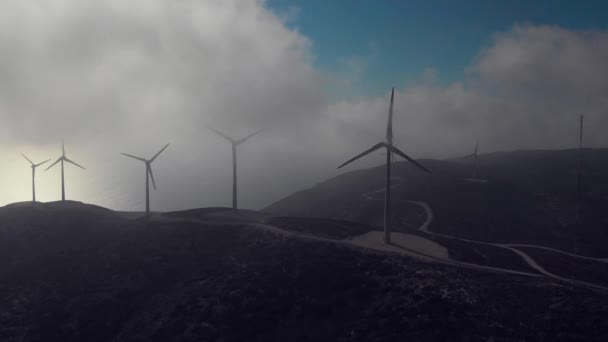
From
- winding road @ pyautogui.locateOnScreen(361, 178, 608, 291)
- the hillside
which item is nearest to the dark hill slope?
winding road @ pyautogui.locateOnScreen(361, 178, 608, 291)

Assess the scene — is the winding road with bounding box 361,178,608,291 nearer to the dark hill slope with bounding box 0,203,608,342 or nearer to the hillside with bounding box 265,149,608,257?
the hillside with bounding box 265,149,608,257

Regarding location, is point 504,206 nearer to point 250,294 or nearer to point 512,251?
point 512,251

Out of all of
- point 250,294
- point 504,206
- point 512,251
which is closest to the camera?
point 250,294

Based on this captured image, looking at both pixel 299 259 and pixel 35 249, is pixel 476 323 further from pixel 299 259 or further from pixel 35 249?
pixel 35 249

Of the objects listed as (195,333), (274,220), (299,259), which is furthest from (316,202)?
Result: (195,333)

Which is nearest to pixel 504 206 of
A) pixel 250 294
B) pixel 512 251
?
pixel 512 251
